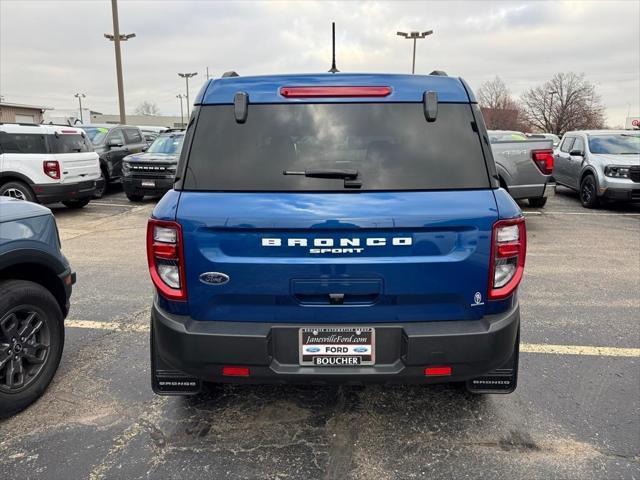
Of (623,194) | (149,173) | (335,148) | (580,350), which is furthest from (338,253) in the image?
(149,173)

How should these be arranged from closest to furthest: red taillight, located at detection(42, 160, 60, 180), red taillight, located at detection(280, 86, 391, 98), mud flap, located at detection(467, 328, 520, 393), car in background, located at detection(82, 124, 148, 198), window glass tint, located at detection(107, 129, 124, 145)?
red taillight, located at detection(280, 86, 391, 98), mud flap, located at detection(467, 328, 520, 393), red taillight, located at detection(42, 160, 60, 180), car in background, located at detection(82, 124, 148, 198), window glass tint, located at detection(107, 129, 124, 145)

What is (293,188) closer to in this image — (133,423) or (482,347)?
(482,347)

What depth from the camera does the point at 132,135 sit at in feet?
53.7

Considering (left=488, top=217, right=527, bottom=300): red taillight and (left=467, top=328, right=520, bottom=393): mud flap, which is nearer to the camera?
(left=488, top=217, right=527, bottom=300): red taillight

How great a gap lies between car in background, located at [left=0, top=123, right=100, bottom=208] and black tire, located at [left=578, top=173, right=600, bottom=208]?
11678 mm

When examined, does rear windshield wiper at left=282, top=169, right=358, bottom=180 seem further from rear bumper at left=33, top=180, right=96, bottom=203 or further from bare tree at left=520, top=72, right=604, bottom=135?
bare tree at left=520, top=72, right=604, bottom=135

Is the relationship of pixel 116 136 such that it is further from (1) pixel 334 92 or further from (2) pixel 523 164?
(1) pixel 334 92

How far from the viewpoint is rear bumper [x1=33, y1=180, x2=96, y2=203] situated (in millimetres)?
10242

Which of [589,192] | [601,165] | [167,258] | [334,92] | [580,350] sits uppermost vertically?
[334,92]

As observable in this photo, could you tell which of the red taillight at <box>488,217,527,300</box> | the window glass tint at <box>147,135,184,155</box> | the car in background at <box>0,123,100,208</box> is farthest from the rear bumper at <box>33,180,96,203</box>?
the red taillight at <box>488,217,527,300</box>

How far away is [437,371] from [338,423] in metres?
0.89

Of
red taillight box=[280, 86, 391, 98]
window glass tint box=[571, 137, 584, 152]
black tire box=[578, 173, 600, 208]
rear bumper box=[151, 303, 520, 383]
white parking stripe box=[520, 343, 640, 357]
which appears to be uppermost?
red taillight box=[280, 86, 391, 98]

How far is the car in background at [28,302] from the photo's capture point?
3.14 meters

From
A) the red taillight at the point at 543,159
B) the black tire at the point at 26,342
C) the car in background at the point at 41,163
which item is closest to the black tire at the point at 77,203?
the car in background at the point at 41,163
